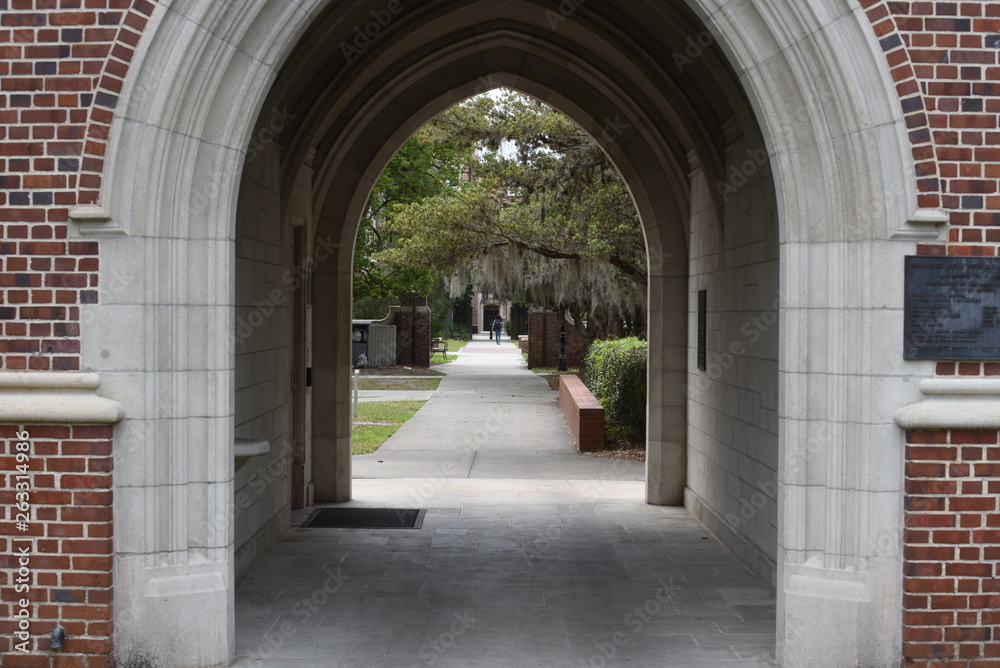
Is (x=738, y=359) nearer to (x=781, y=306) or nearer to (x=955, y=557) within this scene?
(x=781, y=306)

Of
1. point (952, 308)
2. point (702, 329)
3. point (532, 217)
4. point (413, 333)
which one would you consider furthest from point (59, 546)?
point (413, 333)

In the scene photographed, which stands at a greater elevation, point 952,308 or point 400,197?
point 400,197

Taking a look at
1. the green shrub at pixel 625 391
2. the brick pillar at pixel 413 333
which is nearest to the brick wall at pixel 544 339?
the brick pillar at pixel 413 333

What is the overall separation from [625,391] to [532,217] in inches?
236

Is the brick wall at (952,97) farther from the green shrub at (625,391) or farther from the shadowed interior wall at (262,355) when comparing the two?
the green shrub at (625,391)

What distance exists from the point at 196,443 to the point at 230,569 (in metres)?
0.65

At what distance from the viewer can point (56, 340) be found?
4.35 meters

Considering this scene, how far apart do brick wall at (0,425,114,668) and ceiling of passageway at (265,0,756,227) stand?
313cm

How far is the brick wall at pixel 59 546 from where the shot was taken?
14.3 ft

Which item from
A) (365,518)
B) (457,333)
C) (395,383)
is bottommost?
(365,518)

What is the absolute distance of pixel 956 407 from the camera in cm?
439

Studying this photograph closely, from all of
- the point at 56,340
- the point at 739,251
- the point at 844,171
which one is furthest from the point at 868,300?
the point at 56,340

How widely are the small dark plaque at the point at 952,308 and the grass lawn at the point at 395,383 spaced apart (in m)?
18.6

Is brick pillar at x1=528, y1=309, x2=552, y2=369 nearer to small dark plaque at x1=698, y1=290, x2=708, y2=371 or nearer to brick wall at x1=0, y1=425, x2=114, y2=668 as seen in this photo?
small dark plaque at x1=698, y1=290, x2=708, y2=371
